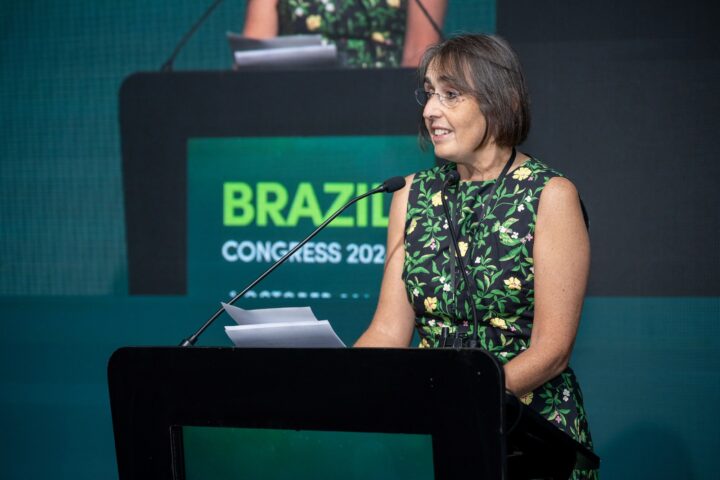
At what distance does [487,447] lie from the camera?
1261mm

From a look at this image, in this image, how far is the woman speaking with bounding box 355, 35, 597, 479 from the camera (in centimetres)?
178

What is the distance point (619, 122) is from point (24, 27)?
199 cm

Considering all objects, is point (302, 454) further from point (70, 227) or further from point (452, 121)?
point (70, 227)

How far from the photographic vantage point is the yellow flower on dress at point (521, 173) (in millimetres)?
1906

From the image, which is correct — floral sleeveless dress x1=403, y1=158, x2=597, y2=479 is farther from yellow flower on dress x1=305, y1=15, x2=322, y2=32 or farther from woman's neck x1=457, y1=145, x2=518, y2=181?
yellow flower on dress x1=305, y1=15, x2=322, y2=32

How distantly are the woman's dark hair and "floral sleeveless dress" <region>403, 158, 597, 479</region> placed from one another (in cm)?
11

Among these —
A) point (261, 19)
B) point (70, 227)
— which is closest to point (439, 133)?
point (261, 19)

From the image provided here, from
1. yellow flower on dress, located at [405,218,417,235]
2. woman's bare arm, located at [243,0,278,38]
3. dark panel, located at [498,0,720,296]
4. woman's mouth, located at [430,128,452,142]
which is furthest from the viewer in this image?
woman's bare arm, located at [243,0,278,38]

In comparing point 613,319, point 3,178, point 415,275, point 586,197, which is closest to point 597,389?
point 613,319

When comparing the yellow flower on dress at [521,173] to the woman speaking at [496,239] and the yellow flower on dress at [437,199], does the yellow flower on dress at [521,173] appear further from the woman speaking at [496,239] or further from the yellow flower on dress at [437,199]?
the yellow flower on dress at [437,199]

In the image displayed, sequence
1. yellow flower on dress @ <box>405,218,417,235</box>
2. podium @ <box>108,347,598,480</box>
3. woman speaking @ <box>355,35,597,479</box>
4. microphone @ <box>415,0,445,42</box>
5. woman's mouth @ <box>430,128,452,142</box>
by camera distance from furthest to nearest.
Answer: microphone @ <box>415,0,445,42</box>, yellow flower on dress @ <box>405,218,417,235</box>, woman's mouth @ <box>430,128,452,142</box>, woman speaking @ <box>355,35,597,479</box>, podium @ <box>108,347,598,480</box>

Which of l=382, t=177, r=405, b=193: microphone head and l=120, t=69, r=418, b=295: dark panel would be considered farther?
l=120, t=69, r=418, b=295: dark panel

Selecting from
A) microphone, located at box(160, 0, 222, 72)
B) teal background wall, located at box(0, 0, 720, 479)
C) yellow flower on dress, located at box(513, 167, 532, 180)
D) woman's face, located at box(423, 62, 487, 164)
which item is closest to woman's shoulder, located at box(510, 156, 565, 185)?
yellow flower on dress, located at box(513, 167, 532, 180)

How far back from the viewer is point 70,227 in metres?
3.24
